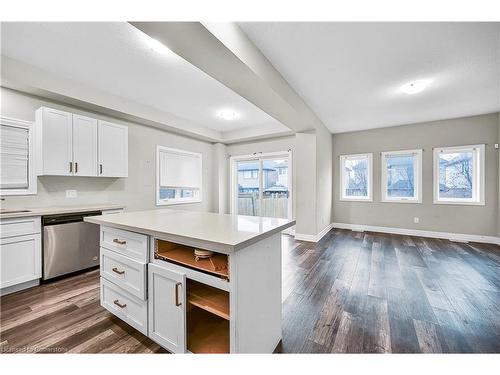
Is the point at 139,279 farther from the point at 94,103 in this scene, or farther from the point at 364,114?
the point at 364,114

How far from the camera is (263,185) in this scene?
557 centimetres

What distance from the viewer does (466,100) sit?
3.45 m

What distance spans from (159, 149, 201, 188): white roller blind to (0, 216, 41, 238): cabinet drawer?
2182mm

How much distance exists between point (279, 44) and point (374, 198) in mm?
4559

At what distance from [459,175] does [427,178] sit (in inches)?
21.1

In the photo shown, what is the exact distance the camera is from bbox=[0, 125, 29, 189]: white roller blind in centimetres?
251

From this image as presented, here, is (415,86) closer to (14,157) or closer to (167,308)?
(167,308)

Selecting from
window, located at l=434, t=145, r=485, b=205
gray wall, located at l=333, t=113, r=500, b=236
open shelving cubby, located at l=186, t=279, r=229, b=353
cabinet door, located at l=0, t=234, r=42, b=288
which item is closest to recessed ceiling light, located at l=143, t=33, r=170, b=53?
open shelving cubby, located at l=186, t=279, r=229, b=353

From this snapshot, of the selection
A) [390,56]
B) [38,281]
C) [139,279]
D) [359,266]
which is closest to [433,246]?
[359,266]

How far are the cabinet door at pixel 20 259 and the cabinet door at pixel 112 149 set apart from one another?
3.88ft

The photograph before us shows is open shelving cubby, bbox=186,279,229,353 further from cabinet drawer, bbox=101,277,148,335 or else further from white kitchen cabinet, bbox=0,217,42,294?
white kitchen cabinet, bbox=0,217,42,294

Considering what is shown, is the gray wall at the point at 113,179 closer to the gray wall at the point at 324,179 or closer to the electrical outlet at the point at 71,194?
the electrical outlet at the point at 71,194

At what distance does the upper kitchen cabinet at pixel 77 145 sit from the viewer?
2.63 m

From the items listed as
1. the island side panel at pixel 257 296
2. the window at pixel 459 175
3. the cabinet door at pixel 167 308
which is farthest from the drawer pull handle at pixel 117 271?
the window at pixel 459 175
